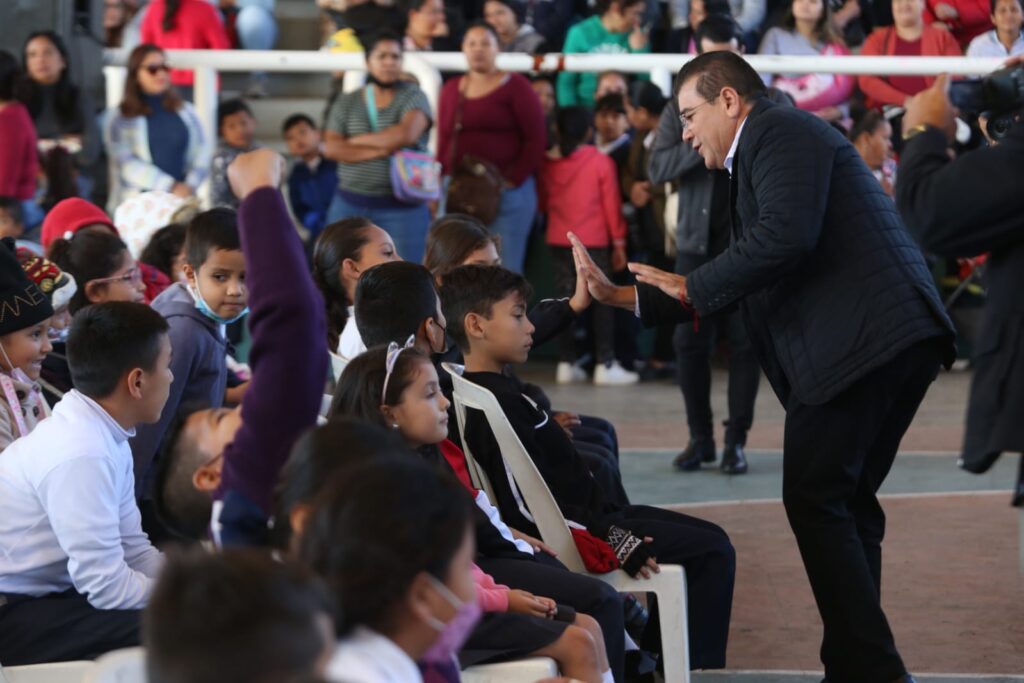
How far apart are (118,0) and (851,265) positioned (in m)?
7.29

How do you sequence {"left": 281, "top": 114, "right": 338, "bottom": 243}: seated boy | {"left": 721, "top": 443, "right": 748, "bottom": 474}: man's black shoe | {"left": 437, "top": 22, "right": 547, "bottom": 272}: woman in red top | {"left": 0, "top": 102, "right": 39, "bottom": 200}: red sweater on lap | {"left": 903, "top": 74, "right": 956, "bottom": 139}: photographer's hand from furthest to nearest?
1. {"left": 281, "top": 114, "right": 338, "bottom": 243}: seated boy
2. {"left": 437, "top": 22, "right": 547, "bottom": 272}: woman in red top
3. {"left": 0, "top": 102, "right": 39, "bottom": 200}: red sweater on lap
4. {"left": 721, "top": 443, "right": 748, "bottom": 474}: man's black shoe
5. {"left": 903, "top": 74, "right": 956, "bottom": 139}: photographer's hand

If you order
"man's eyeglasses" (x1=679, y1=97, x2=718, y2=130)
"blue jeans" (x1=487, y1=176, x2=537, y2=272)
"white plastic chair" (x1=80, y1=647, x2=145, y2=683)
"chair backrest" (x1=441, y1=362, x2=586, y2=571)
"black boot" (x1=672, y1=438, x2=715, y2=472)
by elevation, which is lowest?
"black boot" (x1=672, y1=438, x2=715, y2=472)

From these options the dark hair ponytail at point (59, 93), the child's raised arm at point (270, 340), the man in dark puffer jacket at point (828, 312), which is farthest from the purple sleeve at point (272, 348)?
the dark hair ponytail at point (59, 93)

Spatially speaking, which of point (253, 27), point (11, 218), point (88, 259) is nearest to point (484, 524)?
point (88, 259)

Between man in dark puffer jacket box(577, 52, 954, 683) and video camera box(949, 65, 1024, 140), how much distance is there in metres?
0.62

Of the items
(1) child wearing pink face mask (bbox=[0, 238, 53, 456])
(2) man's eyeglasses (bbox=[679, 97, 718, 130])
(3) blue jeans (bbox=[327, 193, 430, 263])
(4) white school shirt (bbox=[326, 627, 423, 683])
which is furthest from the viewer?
(3) blue jeans (bbox=[327, 193, 430, 263])

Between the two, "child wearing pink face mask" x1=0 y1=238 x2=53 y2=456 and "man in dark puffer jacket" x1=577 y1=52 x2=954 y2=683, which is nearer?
"child wearing pink face mask" x1=0 y1=238 x2=53 y2=456

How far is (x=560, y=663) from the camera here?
3.28 m

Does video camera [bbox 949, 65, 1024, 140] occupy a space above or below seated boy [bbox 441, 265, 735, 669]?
above

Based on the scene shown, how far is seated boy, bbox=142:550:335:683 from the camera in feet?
5.77

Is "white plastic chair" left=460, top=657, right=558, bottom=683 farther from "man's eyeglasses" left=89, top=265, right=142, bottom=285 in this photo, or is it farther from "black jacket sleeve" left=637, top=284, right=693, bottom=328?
"man's eyeglasses" left=89, top=265, right=142, bottom=285

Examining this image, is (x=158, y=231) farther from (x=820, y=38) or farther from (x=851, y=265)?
(x=820, y=38)

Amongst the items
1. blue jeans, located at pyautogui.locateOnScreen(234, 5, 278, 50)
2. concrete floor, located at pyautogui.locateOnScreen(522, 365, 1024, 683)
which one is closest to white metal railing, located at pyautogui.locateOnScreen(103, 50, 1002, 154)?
blue jeans, located at pyautogui.locateOnScreen(234, 5, 278, 50)

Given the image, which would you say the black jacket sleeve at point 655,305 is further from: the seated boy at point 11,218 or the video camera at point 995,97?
the seated boy at point 11,218
